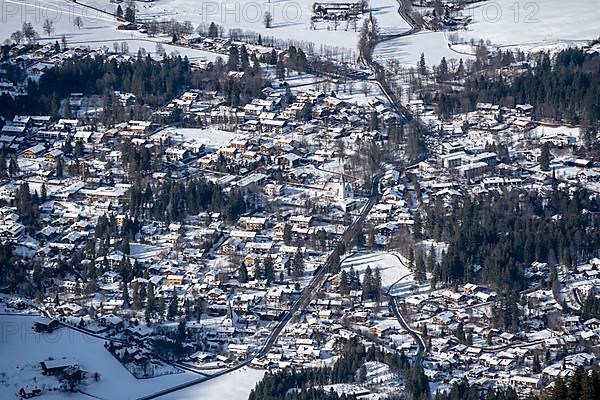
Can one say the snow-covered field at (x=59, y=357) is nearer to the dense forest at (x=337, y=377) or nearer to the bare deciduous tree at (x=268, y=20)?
the dense forest at (x=337, y=377)

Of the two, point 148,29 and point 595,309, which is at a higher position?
point 148,29

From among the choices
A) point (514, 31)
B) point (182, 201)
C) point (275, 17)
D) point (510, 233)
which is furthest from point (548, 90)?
point (275, 17)

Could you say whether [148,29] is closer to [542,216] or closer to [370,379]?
[542,216]

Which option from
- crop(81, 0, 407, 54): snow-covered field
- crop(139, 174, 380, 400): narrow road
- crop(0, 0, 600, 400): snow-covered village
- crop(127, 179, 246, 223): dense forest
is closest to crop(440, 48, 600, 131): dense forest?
crop(0, 0, 600, 400): snow-covered village

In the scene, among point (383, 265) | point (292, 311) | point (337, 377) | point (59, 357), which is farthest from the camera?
point (383, 265)

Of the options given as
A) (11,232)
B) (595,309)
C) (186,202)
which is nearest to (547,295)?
(595,309)

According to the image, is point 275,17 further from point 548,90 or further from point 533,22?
point 548,90
